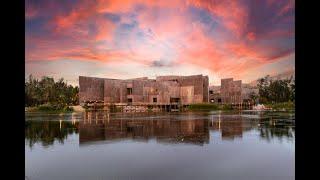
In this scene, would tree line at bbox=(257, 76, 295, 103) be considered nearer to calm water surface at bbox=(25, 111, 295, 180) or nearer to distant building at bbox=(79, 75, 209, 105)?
distant building at bbox=(79, 75, 209, 105)

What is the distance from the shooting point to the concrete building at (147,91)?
23672 mm

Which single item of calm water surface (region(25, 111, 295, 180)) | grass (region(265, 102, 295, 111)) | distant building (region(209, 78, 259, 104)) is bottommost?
calm water surface (region(25, 111, 295, 180))

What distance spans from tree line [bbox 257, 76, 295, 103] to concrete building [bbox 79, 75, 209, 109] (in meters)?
4.00

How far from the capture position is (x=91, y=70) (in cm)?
2156

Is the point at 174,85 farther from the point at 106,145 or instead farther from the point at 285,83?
the point at 106,145

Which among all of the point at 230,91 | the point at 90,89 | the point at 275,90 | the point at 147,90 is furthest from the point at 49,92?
the point at 275,90

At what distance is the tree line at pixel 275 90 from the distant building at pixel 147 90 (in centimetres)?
399

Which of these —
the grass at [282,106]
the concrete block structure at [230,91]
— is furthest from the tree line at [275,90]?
the concrete block structure at [230,91]

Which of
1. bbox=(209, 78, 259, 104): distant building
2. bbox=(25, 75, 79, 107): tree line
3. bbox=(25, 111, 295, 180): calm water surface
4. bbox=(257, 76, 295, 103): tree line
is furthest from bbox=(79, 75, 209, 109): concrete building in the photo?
bbox=(25, 111, 295, 180): calm water surface

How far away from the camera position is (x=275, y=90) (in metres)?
24.4

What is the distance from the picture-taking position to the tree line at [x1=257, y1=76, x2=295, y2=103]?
2244 centimetres

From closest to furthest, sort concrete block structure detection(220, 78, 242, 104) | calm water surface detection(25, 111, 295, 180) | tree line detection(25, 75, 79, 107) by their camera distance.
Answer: calm water surface detection(25, 111, 295, 180), tree line detection(25, 75, 79, 107), concrete block structure detection(220, 78, 242, 104)
